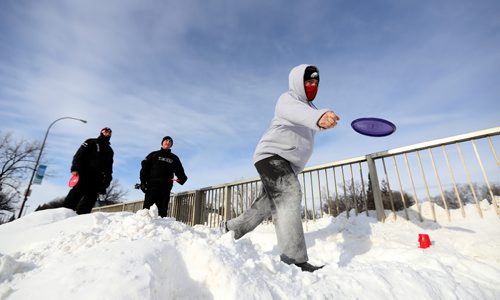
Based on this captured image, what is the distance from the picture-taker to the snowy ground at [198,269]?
1029mm

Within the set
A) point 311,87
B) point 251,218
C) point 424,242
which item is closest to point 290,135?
point 311,87

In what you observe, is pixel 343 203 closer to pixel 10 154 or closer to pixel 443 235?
pixel 443 235

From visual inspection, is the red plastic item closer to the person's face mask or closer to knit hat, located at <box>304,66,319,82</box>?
the person's face mask

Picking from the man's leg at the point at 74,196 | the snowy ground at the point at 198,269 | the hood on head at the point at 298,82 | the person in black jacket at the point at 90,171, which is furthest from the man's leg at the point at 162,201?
the hood on head at the point at 298,82

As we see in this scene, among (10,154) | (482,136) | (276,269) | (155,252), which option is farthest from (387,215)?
(10,154)

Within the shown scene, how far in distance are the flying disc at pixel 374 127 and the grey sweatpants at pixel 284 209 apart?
0.98 m

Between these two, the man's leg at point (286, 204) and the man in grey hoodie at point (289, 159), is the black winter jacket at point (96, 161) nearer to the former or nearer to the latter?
the man in grey hoodie at point (289, 159)

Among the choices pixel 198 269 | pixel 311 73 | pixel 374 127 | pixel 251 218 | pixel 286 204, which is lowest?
pixel 198 269

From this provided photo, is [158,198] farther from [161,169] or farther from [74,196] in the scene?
[74,196]

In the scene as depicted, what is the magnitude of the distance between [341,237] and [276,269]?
1.87 meters

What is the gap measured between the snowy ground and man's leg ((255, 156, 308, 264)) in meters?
0.30

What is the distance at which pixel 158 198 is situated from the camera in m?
4.96

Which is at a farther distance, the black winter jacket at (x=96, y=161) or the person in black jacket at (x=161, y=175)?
the person in black jacket at (x=161, y=175)

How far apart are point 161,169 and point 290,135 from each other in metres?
3.57
